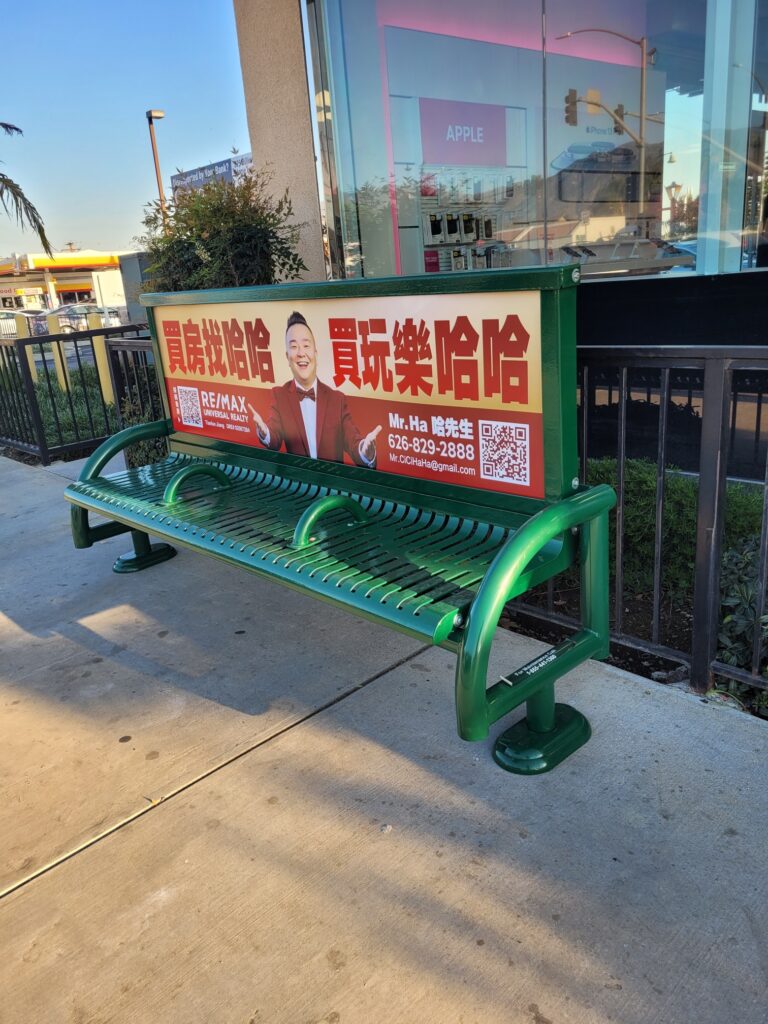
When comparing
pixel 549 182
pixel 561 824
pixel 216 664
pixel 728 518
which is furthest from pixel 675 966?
pixel 549 182

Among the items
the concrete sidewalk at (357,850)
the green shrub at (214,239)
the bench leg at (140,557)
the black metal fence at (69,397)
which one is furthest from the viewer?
the black metal fence at (69,397)

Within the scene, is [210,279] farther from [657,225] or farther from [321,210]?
[657,225]

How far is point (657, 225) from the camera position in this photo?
220 inches

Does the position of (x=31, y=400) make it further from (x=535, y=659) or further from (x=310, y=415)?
(x=535, y=659)

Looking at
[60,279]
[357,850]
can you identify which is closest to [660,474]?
[357,850]

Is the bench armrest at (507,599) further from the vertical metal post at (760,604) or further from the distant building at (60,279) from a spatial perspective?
the distant building at (60,279)

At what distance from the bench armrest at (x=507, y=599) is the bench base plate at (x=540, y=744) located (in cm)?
25

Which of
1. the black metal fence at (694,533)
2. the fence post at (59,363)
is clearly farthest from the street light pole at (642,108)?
the fence post at (59,363)

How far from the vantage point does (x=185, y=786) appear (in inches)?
98.7

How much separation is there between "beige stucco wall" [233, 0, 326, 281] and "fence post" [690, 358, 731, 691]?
4.49 metres

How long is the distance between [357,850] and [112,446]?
8.32 ft

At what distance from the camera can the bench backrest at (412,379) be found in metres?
2.40

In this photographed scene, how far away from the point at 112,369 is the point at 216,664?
3.01 metres

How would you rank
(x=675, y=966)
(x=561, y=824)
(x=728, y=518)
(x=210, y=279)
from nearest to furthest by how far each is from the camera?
(x=675, y=966) → (x=561, y=824) → (x=728, y=518) → (x=210, y=279)
